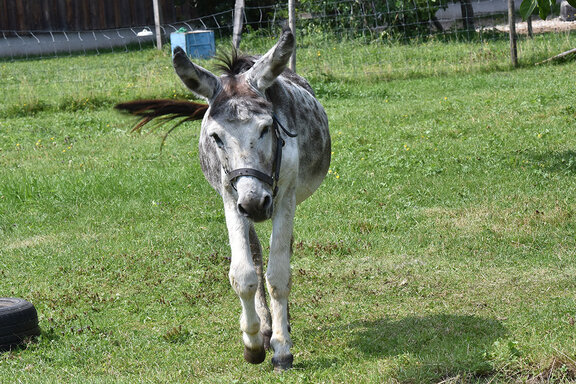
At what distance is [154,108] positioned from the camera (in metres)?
5.80

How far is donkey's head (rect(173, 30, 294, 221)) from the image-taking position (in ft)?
13.6

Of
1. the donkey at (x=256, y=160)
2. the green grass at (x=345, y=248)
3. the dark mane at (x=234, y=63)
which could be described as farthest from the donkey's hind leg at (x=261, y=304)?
the dark mane at (x=234, y=63)

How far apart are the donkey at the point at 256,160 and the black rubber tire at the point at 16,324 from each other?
5.70 ft

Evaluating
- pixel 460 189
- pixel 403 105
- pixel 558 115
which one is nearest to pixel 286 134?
pixel 460 189

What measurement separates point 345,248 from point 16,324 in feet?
10.7

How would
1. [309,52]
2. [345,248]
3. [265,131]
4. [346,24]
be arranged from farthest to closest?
[346,24] < [309,52] < [345,248] < [265,131]

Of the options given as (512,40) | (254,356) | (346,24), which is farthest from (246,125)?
(346,24)

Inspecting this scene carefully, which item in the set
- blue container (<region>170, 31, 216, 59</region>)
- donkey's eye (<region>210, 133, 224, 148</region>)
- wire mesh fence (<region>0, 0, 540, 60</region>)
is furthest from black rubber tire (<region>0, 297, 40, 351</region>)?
blue container (<region>170, 31, 216, 59</region>)

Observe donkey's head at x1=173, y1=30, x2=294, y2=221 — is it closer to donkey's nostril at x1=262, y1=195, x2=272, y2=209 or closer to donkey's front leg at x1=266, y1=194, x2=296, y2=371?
donkey's nostril at x1=262, y1=195, x2=272, y2=209

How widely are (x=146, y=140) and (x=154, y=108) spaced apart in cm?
677

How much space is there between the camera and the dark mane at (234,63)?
5.00 meters

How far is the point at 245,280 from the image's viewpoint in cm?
448

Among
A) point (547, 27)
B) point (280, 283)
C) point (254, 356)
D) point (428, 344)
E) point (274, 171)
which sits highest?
point (547, 27)

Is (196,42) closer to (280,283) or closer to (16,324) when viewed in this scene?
(16,324)
